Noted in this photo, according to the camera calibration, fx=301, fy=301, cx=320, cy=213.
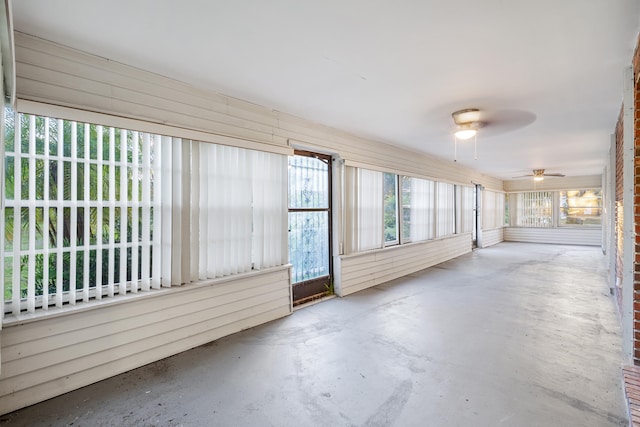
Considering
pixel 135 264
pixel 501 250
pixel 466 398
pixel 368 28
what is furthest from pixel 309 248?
pixel 501 250

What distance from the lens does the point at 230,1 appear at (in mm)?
1829

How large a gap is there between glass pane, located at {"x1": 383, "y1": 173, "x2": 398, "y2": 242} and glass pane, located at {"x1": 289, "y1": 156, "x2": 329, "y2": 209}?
1644 millimetres

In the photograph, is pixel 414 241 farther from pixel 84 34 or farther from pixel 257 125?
pixel 84 34

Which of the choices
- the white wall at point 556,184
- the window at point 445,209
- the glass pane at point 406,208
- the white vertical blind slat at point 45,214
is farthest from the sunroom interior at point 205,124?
the white wall at point 556,184

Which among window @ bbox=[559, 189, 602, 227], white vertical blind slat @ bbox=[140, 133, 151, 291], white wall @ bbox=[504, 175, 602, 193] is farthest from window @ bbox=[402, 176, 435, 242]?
window @ bbox=[559, 189, 602, 227]

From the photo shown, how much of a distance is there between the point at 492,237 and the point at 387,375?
10.7m

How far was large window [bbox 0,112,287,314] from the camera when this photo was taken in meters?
2.16

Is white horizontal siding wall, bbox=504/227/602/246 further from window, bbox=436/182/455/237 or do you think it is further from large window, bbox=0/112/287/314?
large window, bbox=0/112/287/314

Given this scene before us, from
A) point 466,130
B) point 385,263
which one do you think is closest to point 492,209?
point 385,263

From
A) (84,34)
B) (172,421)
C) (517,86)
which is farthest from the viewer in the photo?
(517,86)

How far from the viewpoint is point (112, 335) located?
8.18ft

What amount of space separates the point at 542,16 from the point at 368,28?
111cm

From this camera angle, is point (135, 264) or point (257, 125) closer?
point (135, 264)

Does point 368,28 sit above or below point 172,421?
above
